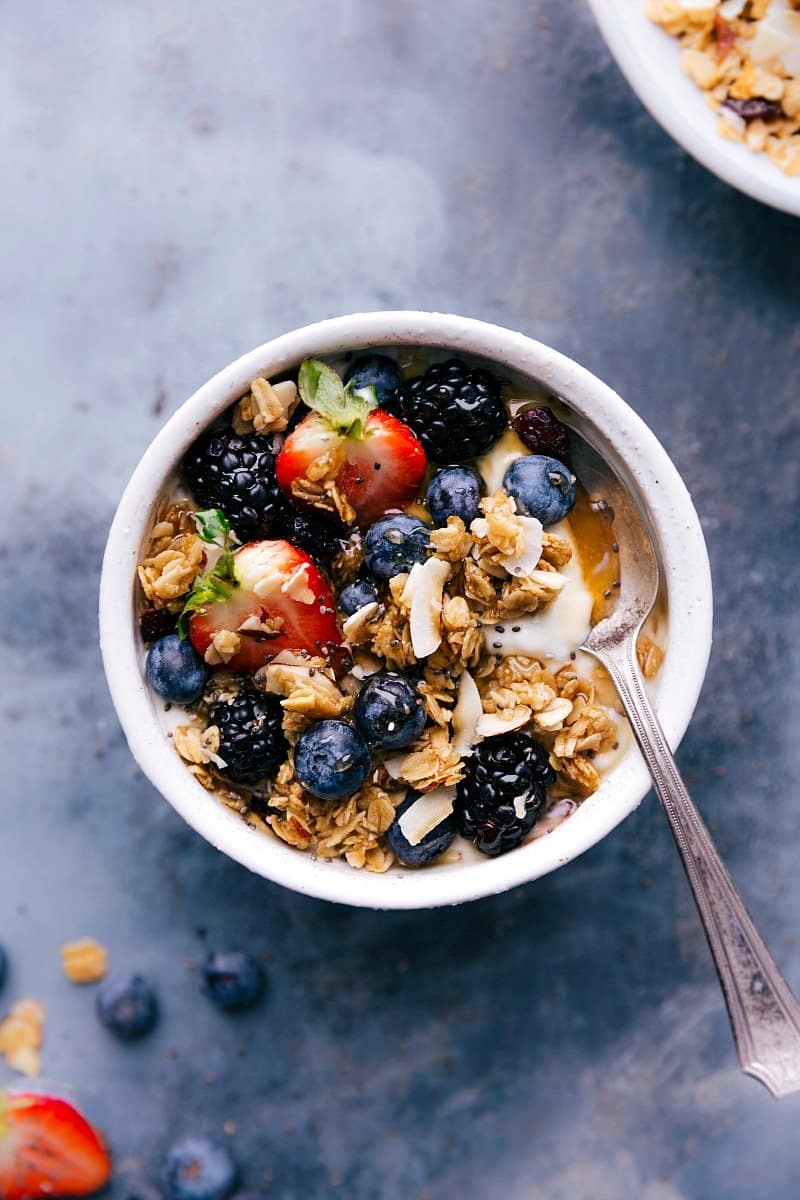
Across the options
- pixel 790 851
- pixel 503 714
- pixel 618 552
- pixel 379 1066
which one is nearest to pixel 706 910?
pixel 503 714

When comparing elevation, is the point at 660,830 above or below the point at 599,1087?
above

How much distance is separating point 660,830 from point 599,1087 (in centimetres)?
36

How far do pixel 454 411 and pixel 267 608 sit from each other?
282mm

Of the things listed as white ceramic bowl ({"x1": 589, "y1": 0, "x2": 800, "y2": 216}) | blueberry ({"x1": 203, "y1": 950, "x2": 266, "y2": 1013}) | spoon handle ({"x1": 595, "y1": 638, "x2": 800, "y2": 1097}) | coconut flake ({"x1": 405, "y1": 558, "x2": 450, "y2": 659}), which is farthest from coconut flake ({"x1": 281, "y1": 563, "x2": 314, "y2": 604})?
white ceramic bowl ({"x1": 589, "y1": 0, "x2": 800, "y2": 216})

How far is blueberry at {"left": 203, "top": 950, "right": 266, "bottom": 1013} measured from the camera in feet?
5.41

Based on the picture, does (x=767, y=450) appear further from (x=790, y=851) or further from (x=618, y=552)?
(x=790, y=851)

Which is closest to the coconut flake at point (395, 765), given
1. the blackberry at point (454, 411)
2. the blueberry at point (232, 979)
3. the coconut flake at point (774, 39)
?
the blackberry at point (454, 411)

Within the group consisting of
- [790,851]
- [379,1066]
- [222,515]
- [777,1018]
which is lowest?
[379,1066]

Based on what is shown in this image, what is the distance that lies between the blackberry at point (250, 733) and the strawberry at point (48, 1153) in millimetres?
664

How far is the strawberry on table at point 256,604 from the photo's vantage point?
4.25ft

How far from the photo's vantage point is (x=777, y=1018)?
120 centimetres

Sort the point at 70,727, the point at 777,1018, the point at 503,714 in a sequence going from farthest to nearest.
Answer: the point at 70,727 < the point at 503,714 < the point at 777,1018

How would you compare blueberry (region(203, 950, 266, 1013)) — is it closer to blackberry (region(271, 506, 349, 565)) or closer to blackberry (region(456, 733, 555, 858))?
blackberry (region(456, 733, 555, 858))

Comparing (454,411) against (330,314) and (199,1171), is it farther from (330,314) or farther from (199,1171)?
(199,1171)
